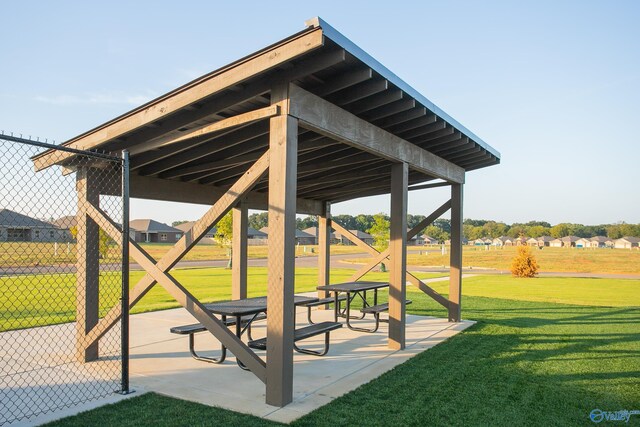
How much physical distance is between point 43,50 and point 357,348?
22.4 feet

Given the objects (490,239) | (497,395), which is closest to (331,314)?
(497,395)

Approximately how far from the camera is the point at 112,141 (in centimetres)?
561

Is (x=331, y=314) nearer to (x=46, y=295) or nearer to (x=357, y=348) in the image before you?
(x=357, y=348)

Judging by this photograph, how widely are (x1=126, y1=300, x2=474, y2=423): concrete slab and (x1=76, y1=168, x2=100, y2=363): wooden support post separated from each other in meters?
0.71

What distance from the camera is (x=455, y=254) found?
9.41 m

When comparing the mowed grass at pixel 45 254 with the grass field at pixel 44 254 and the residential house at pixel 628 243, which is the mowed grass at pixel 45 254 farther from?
the residential house at pixel 628 243

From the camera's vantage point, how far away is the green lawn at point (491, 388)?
3.95 metres

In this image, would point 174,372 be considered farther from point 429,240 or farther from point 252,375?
point 429,240

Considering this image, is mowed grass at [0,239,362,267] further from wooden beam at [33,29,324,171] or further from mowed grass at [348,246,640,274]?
mowed grass at [348,246,640,274]

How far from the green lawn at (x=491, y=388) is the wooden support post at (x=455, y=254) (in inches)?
22.9

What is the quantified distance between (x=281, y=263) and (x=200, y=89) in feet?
6.33

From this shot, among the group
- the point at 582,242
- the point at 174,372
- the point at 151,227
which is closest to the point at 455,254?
the point at 174,372

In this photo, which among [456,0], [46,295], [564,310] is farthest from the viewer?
[46,295]

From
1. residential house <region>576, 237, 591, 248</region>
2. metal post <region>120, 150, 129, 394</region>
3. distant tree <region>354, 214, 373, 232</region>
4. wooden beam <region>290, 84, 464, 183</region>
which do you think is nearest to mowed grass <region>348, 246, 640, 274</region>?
wooden beam <region>290, 84, 464, 183</region>
